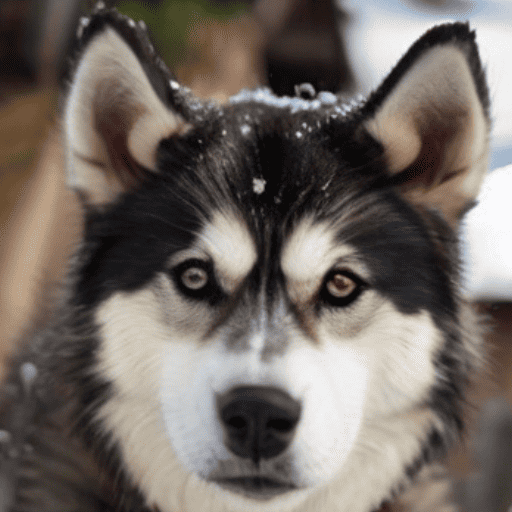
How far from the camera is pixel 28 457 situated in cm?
144

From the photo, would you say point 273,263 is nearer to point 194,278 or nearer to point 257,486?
point 194,278

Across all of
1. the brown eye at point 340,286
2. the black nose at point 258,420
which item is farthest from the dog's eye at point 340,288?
the black nose at point 258,420

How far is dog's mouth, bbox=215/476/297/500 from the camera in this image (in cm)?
103

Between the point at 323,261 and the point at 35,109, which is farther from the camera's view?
the point at 35,109

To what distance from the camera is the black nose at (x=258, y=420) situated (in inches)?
37.6

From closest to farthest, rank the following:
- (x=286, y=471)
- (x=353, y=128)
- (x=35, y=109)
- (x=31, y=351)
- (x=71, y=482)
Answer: (x=286, y=471) → (x=353, y=128) → (x=71, y=482) → (x=31, y=351) → (x=35, y=109)

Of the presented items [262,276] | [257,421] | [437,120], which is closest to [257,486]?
[257,421]

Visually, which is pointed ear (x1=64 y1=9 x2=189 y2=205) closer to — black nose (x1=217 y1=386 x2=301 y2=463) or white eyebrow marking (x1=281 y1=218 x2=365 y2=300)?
white eyebrow marking (x1=281 y1=218 x2=365 y2=300)

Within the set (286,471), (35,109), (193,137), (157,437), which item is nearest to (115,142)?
(193,137)

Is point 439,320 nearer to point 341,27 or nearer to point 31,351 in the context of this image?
point 341,27

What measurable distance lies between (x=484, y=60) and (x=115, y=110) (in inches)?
28.8

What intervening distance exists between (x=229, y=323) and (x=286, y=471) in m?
0.29

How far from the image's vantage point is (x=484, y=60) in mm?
1031

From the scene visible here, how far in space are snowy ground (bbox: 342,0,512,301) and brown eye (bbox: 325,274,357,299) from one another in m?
0.31
